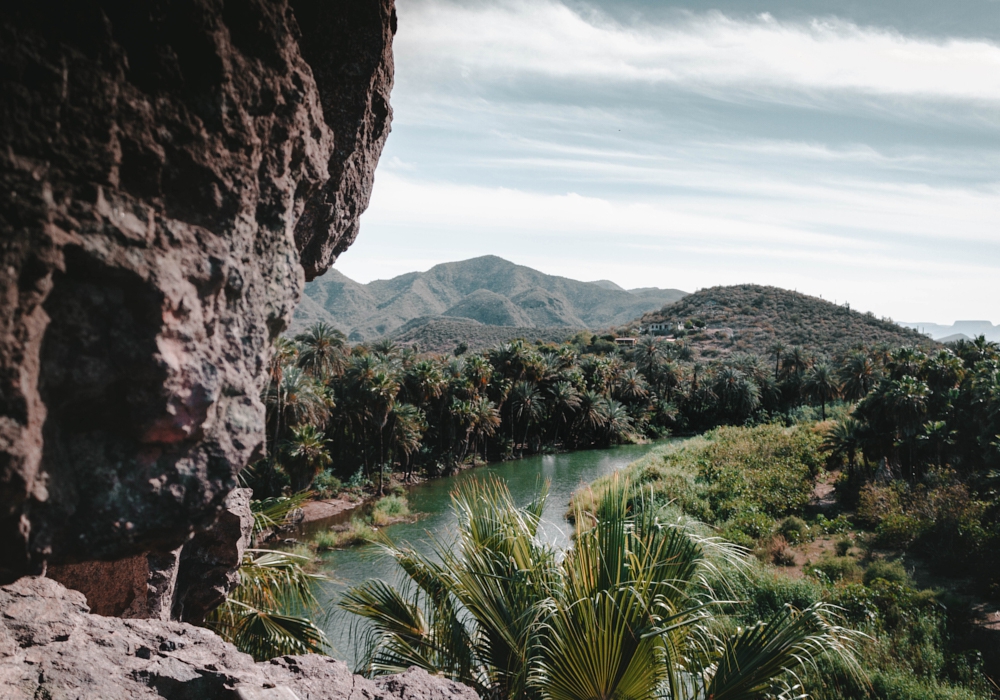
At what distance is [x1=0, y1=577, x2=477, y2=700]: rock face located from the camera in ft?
12.1

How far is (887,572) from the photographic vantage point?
18.6 m

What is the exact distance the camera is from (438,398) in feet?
143

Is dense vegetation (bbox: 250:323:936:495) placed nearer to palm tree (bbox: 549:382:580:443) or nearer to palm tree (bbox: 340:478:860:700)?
palm tree (bbox: 549:382:580:443)

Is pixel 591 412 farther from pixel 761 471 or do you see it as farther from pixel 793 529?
pixel 793 529

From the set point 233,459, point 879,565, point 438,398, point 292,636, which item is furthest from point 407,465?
point 233,459

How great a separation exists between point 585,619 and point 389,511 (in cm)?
2714

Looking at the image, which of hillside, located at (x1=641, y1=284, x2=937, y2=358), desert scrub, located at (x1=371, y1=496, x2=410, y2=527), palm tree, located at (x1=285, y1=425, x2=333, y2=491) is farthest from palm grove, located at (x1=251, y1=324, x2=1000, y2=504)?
hillside, located at (x1=641, y1=284, x2=937, y2=358)

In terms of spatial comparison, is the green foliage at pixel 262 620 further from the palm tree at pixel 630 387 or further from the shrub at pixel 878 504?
the palm tree at pixel 630 387

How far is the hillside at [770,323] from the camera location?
90.6 metres

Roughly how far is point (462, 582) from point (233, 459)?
2949 mm

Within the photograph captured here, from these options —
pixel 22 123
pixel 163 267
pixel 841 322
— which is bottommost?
pixel 163 267

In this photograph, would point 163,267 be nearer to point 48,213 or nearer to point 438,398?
point 48,213

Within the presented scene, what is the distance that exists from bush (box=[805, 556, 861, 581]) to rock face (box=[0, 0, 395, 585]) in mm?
20951

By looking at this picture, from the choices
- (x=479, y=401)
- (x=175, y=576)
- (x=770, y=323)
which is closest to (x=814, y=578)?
(x=175, y=576)
